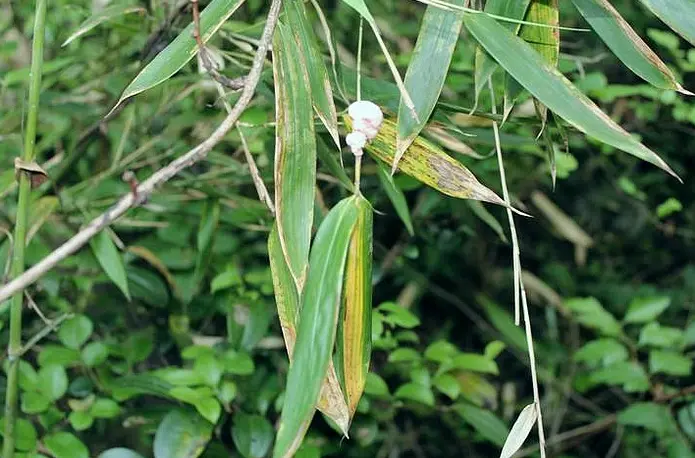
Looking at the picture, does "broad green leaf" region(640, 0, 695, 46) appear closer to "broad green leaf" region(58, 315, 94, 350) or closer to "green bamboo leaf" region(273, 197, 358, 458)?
"green bamboo leaf" region(273, 197, 358, 458)

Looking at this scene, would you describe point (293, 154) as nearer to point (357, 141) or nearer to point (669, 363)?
point (357, 141)

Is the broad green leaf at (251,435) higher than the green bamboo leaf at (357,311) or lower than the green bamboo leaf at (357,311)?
lower

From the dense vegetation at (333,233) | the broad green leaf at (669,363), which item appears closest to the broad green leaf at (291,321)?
the dense vegetation at (333,233)

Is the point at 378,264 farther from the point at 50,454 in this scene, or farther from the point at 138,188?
the point at 138,188

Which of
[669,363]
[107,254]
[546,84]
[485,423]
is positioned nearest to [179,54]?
[546,84]

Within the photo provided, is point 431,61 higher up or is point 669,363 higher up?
point 431,61

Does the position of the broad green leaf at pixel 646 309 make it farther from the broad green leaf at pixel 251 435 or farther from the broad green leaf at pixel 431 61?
the broad green leaf at pixel 431 61

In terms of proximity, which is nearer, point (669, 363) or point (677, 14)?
point (677, 14)
